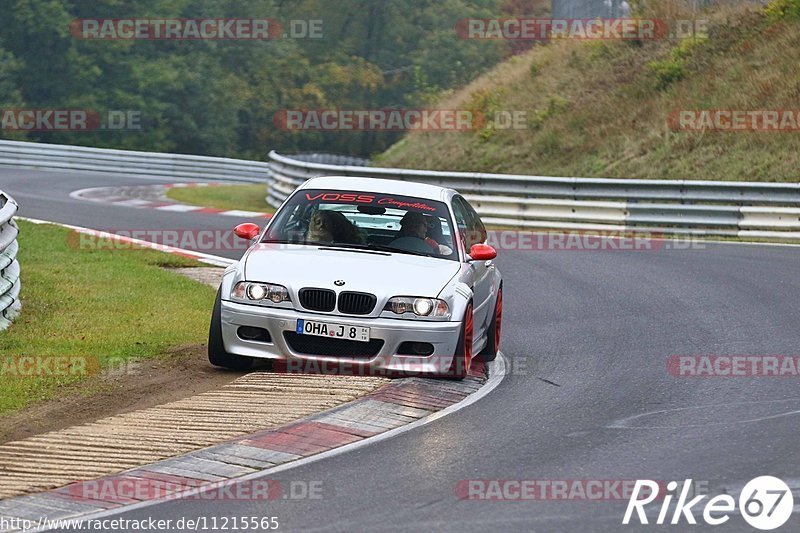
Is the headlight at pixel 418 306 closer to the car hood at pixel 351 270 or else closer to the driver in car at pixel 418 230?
the car hood at pixel 351 270

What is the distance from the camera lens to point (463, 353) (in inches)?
375

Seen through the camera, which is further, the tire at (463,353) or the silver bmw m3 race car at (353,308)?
the tire at (463,353)

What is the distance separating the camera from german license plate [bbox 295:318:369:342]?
30.5 feet

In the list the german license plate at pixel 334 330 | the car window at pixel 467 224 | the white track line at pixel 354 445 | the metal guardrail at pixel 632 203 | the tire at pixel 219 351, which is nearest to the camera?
the white track line at pixel 354 445

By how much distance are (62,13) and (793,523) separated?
50.2 m

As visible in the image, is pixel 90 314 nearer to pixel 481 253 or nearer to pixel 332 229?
pixel 332 229

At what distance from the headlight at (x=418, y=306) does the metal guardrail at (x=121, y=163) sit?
Result: 28.9 metres

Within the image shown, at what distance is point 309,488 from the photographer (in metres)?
6.68

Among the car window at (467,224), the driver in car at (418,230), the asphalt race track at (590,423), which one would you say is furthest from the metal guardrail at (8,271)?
the asphalt race track at (590,423)

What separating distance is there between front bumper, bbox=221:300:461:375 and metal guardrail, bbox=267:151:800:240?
13.3m

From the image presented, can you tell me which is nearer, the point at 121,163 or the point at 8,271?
the point at 8,271

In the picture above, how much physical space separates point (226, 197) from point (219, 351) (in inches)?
825

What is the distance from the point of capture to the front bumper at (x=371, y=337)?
9312mm

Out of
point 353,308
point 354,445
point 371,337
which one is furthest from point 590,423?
point 353,308
